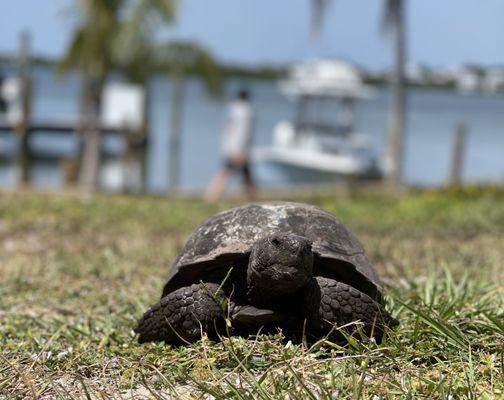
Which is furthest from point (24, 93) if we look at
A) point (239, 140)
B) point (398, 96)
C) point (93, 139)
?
point (239, 140)

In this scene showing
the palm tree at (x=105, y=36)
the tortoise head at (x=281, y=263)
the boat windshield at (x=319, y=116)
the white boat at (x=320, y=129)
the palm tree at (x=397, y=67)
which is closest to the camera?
the tortoise head at (x=281, y=263)

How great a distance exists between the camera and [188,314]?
12.9 feet

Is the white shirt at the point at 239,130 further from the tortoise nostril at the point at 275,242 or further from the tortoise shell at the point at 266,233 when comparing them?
the tortoise nostril at the point at 275,242

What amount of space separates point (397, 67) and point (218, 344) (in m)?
16.7

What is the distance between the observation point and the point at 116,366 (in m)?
3.74

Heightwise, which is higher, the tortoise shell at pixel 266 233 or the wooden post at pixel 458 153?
the tortoise shell at pixel 266 233

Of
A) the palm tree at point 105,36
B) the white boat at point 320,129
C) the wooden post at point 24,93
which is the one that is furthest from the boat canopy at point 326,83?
the palm tree at point 105,36

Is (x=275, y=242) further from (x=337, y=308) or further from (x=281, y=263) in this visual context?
(x=337, y=308)

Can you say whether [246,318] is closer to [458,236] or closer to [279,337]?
[279,337]

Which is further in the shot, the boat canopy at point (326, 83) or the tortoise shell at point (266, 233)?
the boat canopy at point (326, 83)

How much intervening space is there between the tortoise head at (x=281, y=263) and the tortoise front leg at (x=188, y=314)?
0.31 m

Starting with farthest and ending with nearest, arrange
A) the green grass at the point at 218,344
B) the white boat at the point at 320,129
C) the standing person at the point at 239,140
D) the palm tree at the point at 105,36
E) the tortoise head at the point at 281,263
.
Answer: the white boat at the point at 320,129, the palm tree at the point at 105,36, the standing person at the point at 239,140, the tortoise head at the point at 281,263, the green grass at the point at 218,344

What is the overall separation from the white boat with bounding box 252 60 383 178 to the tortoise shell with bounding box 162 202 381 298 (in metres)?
28.9

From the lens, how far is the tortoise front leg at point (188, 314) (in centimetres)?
389
